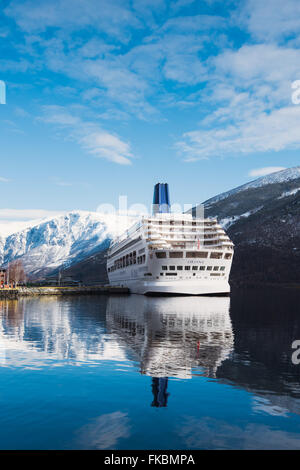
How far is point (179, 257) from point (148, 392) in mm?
79021

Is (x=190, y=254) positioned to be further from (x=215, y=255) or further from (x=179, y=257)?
(x=215, y=255)

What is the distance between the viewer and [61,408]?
16.4 m

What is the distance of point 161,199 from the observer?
15575cm

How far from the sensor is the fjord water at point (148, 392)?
13.5 m

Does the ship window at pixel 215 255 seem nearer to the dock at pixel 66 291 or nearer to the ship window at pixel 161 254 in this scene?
the ship window at pixel 161 254

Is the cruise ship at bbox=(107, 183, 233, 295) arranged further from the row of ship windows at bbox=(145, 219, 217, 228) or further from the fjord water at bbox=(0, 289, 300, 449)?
the fjord water at bbox=(0, 289, 300, 449)

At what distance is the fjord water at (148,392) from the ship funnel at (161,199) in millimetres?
121123

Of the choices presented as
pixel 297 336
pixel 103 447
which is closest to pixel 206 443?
pixel 103 447

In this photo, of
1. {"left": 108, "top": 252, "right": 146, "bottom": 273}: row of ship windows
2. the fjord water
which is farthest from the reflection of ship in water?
{"left": 108, "top": 252, "right": 146, "bottom": 273}: row of ship windows

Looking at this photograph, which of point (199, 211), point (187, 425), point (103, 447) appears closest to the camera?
point (103, 447)

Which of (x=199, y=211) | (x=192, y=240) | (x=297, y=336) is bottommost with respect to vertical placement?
(x=297, y=336)

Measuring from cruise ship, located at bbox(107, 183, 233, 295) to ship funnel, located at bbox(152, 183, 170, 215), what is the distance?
3224 centimetres
